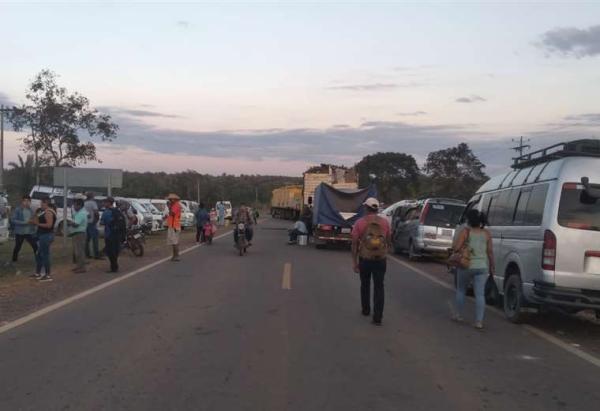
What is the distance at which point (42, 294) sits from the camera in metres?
11.9

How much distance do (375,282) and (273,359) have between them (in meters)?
2.89

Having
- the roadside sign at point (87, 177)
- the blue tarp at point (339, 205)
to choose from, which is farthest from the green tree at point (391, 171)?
the roadside sign at point (87, 177)

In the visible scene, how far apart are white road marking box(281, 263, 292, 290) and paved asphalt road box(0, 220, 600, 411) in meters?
1.30

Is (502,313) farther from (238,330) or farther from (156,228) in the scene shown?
(156,228)

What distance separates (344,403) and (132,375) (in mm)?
2139

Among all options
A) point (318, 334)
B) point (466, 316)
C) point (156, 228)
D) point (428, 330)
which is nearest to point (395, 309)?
point (466, 316)

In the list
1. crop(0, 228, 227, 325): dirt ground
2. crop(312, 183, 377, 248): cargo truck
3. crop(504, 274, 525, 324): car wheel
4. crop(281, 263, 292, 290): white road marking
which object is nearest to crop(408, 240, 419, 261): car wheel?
crop(312, 183, 377, 248): cargo truck

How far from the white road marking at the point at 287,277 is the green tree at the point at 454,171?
35.8 metres

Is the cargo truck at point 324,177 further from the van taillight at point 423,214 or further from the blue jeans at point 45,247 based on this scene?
the blue jeans at point 45,247

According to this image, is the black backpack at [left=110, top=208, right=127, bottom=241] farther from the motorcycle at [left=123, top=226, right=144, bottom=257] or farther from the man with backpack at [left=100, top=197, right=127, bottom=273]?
the motorcycle at [left=123, top=226, right=144, bottom=257]

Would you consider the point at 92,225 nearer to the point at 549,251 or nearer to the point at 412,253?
the point at 412,253

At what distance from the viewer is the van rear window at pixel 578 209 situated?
339 inches

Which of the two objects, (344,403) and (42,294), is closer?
(344,403)

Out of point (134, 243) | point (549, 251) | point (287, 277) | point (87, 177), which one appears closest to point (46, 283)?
point (287, 277)
